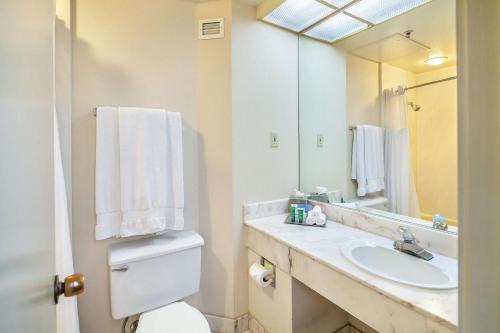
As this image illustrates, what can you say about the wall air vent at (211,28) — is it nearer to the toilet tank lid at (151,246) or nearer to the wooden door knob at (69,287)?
the toilet tank lid at (151,246)

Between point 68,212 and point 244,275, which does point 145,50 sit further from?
point 244,275

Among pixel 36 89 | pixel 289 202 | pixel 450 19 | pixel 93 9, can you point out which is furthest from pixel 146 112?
pixel 450 19

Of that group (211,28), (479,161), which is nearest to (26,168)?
(479,161)

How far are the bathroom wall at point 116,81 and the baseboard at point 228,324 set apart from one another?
0.31 ft

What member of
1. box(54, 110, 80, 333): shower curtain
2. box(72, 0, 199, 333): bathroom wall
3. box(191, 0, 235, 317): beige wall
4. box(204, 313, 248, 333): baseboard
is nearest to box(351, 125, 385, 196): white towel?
box(191, 0, 235, 317): beige wall

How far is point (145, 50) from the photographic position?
5.11ft

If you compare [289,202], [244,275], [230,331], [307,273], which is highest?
[289,202]

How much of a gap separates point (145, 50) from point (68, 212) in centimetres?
109

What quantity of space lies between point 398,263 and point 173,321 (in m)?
1.19

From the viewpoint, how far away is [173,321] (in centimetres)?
126

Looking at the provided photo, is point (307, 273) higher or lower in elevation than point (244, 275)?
higher

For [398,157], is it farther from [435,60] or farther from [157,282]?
[157,282]

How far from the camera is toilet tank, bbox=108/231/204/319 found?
132cm

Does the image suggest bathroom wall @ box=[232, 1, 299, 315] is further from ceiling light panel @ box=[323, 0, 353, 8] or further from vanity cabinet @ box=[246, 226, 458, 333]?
ceiling light panel @ box=[323, 0, 353, 8]
